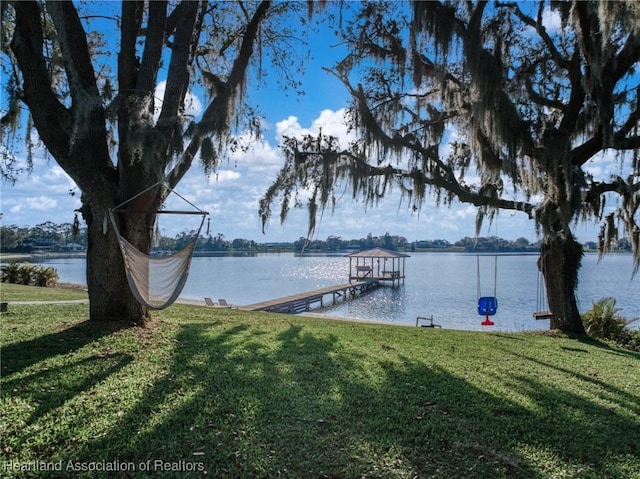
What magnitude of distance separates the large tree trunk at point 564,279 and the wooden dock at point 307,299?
8.14 meters

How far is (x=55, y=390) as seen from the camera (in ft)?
9.66

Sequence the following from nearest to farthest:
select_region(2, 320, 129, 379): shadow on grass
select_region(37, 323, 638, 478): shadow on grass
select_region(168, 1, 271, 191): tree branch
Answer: select_region(37, 323, 638, 478): shadow on grass
select_region(2, 320, 129, 379): shadow on grass
select_region(168, 1, 271, 191): tree branch

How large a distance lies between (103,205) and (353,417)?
129 inches

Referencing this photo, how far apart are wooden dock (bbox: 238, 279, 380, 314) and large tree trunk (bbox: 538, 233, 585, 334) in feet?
26.7

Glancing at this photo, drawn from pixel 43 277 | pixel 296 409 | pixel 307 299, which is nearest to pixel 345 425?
pixel 296 409

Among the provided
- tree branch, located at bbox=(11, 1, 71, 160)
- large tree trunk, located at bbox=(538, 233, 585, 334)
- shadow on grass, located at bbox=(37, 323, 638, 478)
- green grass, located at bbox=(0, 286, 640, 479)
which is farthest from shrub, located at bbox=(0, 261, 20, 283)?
large tree trunk, located at bbox=(538, 233, 585, 334)

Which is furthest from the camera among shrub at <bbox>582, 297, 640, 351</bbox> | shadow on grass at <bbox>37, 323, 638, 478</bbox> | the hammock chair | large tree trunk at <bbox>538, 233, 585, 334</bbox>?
shrub at <bbox>582, 297, 640, 351</bbox>

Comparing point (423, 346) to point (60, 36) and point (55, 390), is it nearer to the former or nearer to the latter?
point (55, 390)

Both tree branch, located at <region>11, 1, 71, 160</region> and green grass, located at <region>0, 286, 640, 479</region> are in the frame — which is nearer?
green grass, located at <region>0, 286, 640, 479</region>

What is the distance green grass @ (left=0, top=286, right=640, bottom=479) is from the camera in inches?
89.0

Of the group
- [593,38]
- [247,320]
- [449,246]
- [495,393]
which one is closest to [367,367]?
[495,393]

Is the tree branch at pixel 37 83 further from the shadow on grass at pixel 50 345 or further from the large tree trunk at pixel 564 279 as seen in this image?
the large tree trunk at pixel 564 279

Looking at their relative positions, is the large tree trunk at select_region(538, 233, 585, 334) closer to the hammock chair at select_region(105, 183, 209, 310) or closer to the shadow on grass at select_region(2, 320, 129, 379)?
the hammock chair at select_region(105, 183, 209, 310)

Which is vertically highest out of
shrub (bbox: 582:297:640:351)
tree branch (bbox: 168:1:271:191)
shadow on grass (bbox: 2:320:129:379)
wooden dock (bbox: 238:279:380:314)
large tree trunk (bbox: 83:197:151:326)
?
tree branch (bbox: 168:1:271:191)
